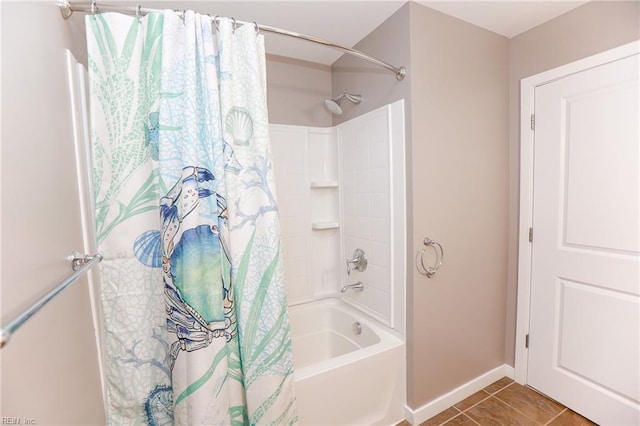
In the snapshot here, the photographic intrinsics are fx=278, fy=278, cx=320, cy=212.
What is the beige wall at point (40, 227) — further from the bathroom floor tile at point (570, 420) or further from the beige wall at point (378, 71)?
the bathroom floor tile at point (570, 420)

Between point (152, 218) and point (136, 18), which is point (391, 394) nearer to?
point (152, 218)

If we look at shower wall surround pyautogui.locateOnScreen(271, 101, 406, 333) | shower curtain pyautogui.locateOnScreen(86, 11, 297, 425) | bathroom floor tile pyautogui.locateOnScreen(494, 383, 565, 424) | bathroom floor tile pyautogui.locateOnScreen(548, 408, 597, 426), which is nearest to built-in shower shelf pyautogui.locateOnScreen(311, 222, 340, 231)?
shower wall surround pyautogui.locateOnScreen(271, 101, 406, 333)

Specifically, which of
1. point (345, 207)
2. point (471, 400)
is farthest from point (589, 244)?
point (345, 207)

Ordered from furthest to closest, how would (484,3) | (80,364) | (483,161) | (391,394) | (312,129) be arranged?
(312,129) → (483,161) → (391,394) → (484,3) → (80,364)

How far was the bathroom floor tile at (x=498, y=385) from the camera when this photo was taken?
189 centimetres

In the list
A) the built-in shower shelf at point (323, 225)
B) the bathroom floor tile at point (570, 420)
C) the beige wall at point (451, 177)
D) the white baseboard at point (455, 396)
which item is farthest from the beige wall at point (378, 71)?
the bathroom floor tile at point (570, 420)

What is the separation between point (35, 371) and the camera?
0.73 m

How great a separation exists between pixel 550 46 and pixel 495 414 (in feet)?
7.41

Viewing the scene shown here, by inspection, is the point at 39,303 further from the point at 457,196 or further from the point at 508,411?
the point at 508,411

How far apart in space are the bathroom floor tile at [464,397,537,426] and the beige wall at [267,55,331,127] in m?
2.23

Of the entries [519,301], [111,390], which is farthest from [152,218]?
[519,301]

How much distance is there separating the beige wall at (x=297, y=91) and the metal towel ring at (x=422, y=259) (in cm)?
127

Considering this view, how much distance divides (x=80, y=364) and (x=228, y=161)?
0.89 metres

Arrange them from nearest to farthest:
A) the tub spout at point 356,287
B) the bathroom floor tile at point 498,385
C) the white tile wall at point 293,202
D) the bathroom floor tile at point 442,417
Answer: the bathroom floor tile at point 442,417
the bathroom floor tile at point 498,385
the tub spout at point 356,287
the white tile wall at point 293,202
